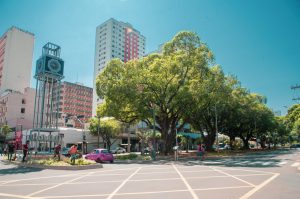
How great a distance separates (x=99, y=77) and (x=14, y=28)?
61.2 m

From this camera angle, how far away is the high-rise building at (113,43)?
370 ft

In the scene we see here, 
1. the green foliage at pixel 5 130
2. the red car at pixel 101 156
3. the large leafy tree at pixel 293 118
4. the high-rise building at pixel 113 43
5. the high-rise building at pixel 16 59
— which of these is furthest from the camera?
the high-rise building at pixel 113 43

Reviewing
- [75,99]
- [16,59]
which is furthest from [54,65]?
[75,99]

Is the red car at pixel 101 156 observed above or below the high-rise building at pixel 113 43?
below

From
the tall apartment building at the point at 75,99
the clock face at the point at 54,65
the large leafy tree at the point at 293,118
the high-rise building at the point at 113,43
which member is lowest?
the large leafy tree at the point at 293,118

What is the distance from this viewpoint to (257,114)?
53.6 metres

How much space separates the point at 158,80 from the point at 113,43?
85.4 m

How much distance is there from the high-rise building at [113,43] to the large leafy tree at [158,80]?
249 ft

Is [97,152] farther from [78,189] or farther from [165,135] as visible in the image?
[78,189]

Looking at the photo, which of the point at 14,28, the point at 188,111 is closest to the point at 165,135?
the point at 188,111

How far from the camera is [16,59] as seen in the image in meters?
80.8

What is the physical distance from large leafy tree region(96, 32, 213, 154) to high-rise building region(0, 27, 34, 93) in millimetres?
57097

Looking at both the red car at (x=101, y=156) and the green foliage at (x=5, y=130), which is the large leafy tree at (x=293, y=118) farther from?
the green foliage at (x=5, y=130)

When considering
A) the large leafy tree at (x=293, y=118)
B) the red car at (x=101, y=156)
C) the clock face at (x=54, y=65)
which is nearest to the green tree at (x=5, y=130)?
the clock face at (x=54, y=65)
